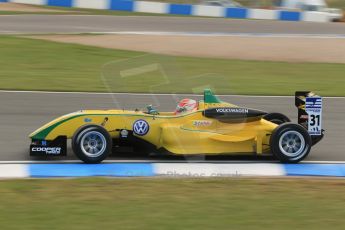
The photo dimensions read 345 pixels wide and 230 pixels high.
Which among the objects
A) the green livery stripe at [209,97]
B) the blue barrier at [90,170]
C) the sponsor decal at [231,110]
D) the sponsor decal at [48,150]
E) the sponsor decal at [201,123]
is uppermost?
the green livery stripe at [209,97]

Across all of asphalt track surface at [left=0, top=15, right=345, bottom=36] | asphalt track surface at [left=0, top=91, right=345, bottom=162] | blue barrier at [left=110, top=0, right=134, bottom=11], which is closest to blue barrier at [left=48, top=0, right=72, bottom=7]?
blue barrier at [left=110, top=0, right=134, bottom=11]

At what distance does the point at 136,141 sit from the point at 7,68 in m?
8.20

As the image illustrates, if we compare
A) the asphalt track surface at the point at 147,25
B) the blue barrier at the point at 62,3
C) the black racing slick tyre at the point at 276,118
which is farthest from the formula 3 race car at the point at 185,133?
the blue barrier at the point at 62,3

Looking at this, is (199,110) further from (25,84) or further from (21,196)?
(25,84)

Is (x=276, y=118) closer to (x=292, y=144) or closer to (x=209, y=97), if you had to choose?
(x=292, y=144)

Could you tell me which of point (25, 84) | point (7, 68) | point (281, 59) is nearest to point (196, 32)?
point (281, 59)

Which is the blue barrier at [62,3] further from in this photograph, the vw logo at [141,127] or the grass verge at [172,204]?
the grass verge at [172,204]

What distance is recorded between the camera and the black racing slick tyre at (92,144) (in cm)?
788

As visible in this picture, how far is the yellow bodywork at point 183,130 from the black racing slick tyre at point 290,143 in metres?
0.17

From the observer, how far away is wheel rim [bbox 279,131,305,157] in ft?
26.9

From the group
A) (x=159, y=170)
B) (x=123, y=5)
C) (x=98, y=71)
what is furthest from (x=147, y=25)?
(x=159, y=170)

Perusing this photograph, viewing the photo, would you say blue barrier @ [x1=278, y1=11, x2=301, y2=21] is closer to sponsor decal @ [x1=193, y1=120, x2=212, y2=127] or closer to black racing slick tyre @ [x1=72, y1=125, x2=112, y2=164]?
sponsor decal @ [x1=193, y1=120, x2=212, y2=127]

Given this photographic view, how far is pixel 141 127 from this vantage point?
26.6 ft

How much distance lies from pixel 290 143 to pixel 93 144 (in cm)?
217
